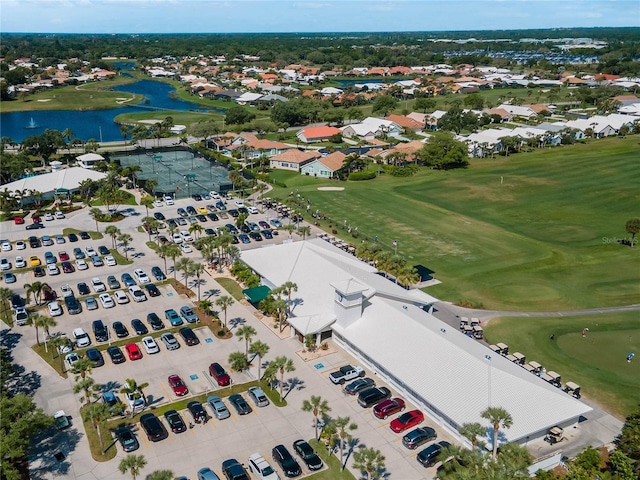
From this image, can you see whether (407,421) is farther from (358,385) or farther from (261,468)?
(261,468)

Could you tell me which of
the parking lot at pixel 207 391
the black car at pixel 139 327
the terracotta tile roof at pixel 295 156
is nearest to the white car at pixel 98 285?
the parking lot at pixel 207 391

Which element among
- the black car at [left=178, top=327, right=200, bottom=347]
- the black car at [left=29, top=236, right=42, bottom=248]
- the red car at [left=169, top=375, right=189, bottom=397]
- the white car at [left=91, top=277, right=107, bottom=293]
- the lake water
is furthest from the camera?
the lake water

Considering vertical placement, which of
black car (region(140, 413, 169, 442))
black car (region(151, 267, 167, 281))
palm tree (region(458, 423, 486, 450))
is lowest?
black car (region(140, 413, 169, 442))

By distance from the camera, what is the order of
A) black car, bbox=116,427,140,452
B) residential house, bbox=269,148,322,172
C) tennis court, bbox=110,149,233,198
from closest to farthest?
black car, bbox=116,427,140,452 → tennis court, bbox=110,149,233,198 → residential house, bbox=269,148,322,172

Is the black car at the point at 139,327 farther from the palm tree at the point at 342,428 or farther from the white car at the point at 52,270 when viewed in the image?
the palm tree at the point at 342,428

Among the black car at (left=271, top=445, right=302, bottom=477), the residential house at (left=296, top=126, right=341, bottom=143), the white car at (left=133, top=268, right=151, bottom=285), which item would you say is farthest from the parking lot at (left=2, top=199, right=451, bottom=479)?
the residential house at (left=296, top=126, right=341, bottom=143)

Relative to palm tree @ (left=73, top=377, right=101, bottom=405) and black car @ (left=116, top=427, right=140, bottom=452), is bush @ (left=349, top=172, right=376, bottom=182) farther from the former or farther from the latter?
black car @ (left=116, top=427, right=140, bottom=452)
